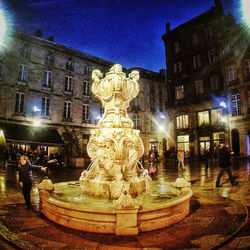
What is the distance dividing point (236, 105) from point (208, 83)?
15.4ft

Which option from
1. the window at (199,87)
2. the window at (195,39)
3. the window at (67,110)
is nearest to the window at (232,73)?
the window at (199,87)

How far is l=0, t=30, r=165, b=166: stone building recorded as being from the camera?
19.3m

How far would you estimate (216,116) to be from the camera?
22625 millimetres

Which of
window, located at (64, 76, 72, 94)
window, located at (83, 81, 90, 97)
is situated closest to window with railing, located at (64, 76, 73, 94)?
window, located at (64, 76, 72, 94)

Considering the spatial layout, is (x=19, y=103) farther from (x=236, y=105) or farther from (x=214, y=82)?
(x=236, y=105)

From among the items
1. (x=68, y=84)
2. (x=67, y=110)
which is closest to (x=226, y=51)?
(x=68, y=84)

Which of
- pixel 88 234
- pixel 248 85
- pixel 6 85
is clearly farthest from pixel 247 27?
pixel 6 85

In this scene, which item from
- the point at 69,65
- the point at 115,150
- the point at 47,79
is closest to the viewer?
the point at 115,150

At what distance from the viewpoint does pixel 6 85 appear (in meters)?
19.6

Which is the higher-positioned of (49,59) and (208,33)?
(208,33)

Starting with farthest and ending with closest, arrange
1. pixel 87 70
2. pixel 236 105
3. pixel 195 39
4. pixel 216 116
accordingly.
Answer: pixel 87 70 < pixel 195 39 < pixel 216 116 < pixel 236 105

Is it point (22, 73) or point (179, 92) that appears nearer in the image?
point (22, 73)

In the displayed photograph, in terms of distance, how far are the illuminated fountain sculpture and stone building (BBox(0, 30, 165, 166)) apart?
11.6 meters

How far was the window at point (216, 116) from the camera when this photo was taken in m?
21.8
